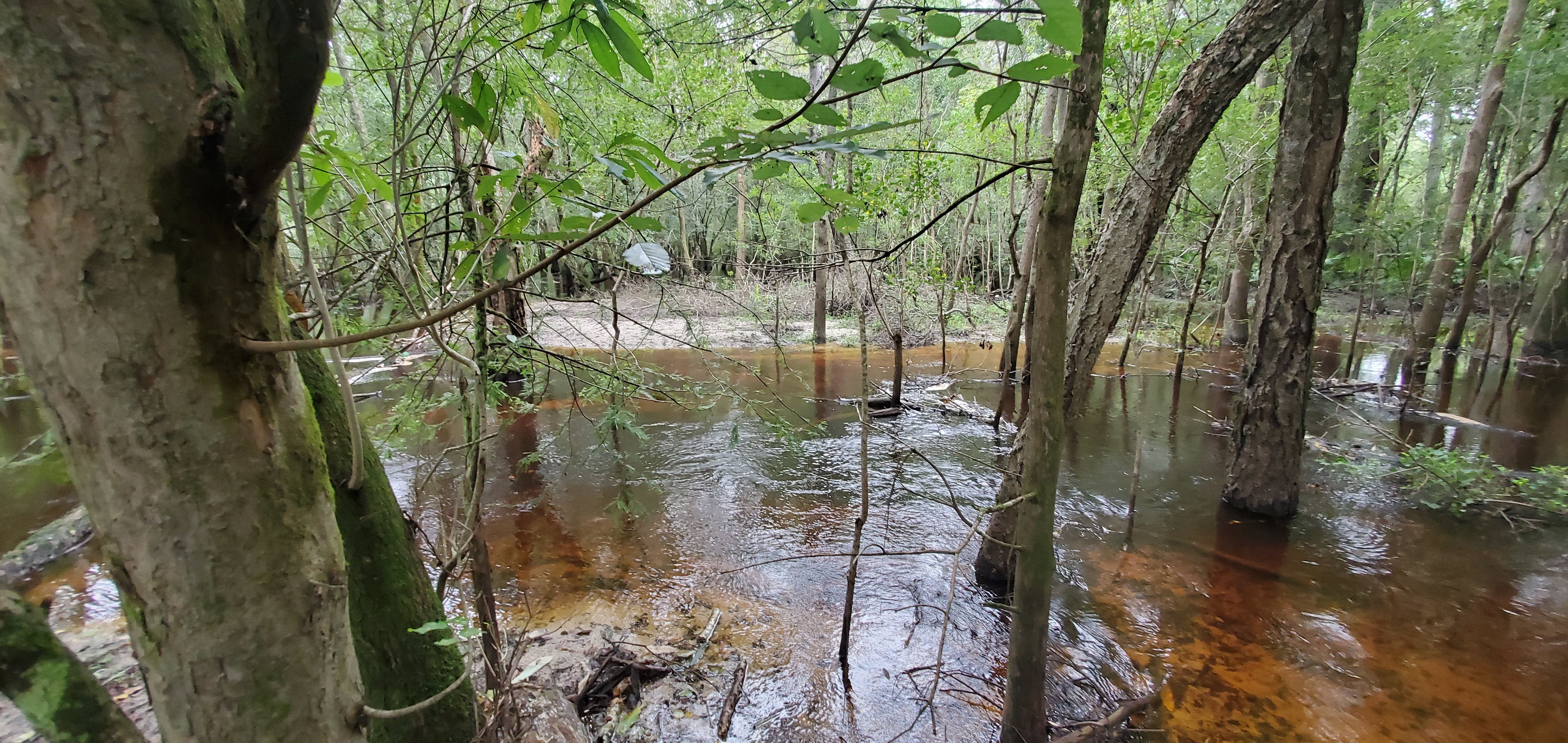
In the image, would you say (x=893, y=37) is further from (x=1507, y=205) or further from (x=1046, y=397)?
(x=1507, y=205)

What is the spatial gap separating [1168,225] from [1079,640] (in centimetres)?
938

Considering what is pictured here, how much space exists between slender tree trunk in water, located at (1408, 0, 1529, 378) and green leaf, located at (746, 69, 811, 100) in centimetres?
1197

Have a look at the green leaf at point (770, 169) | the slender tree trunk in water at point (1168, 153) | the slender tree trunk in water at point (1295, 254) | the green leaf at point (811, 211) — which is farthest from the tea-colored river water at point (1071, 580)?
the green leaf at point (770, 169)

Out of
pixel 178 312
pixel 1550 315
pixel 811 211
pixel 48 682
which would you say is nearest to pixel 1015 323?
pixel 811 211

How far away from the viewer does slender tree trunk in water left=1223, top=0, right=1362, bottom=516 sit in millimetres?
4215

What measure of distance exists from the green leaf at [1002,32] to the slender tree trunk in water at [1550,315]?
17.4 m

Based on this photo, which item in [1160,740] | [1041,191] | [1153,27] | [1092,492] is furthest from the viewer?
[1041,191]

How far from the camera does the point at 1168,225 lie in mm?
10266


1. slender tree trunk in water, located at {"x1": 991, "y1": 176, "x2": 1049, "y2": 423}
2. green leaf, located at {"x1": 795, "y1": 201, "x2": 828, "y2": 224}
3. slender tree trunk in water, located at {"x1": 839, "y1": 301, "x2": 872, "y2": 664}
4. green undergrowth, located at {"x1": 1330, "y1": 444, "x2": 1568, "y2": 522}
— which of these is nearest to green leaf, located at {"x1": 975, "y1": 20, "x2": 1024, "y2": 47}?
green leaf, located at {"x1": 795, "y1": 201, "x2": 828, "y2": 224}

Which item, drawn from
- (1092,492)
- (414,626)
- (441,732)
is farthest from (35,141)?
(1092,492)

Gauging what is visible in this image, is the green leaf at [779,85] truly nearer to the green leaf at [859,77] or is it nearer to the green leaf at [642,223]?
the green leaf at [859,77]

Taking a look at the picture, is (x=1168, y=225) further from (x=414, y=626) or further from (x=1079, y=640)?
(x=414, y=626)

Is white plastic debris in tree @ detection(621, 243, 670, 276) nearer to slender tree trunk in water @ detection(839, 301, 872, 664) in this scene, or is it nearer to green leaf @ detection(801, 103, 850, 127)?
green leaf @ detection(801, 103, 850, 127)

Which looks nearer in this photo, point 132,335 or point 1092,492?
point 132,335
